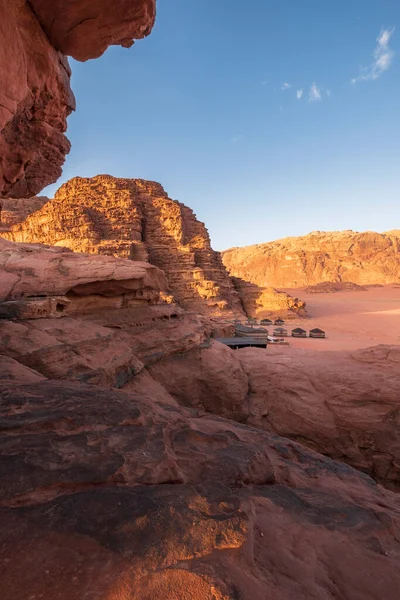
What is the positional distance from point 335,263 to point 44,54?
201 feet

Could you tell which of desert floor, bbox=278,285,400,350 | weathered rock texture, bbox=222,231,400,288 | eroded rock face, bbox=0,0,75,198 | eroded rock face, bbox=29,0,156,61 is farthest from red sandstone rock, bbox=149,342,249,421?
weathered rock texture, bbox=222,231,400,288

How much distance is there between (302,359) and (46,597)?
6.76 m

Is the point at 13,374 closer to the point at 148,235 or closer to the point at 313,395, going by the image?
the point at 313,395

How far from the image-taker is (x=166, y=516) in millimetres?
1488

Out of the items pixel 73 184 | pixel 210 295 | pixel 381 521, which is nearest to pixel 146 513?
pixel 381 521

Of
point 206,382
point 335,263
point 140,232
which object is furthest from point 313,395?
point 335,263

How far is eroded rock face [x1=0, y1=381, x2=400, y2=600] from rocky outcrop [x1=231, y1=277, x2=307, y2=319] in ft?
78.7

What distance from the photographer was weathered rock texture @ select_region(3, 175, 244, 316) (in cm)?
2422

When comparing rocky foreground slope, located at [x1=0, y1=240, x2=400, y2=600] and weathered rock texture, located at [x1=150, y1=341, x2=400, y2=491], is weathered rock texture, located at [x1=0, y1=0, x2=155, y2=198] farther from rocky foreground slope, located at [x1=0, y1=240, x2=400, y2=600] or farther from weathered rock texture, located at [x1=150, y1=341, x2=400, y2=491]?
weathered rock texture, located at [x1=150, y1=341, x2=400, y2=491]

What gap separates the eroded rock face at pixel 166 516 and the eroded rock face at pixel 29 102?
12.9ft

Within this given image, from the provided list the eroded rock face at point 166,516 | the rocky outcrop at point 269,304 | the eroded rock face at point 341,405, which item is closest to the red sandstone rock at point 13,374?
the eroded rock face at point 166,516

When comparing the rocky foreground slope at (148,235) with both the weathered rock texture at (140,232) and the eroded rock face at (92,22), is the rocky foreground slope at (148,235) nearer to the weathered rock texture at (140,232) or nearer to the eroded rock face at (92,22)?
the weathered rock texture at (140,232)

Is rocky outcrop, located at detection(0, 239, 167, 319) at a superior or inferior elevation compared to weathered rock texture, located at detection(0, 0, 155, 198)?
inferior

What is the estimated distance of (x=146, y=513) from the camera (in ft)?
4.86
